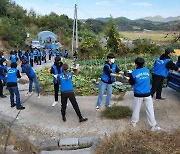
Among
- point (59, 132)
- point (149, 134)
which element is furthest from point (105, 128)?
point (149, 134)

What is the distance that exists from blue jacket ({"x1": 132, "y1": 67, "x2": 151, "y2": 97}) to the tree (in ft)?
49.1

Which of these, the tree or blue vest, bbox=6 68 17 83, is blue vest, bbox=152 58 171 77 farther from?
the tree

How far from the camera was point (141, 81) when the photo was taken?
5.36 metres

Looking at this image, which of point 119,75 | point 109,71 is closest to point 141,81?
point 119,75

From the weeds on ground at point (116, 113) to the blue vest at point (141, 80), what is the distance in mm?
1307

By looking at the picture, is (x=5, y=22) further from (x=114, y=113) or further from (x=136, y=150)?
(x=136, y=150)

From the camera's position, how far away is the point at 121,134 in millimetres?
4719

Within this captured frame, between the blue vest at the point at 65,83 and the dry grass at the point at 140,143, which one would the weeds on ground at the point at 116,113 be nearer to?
the blue vest at the point at 65,83

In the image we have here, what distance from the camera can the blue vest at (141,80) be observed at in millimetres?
5359

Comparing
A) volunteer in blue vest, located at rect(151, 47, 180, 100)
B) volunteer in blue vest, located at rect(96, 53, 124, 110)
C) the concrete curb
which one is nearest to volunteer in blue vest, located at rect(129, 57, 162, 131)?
volunteer in blue vest, located at rect(96, 53, 124, 110)

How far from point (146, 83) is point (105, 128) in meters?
1.44

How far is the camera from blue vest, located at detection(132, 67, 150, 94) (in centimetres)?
536

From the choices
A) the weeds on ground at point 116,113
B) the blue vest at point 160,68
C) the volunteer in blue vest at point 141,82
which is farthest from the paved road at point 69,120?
the blue vest at point 160,68

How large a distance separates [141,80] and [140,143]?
1380 mm
